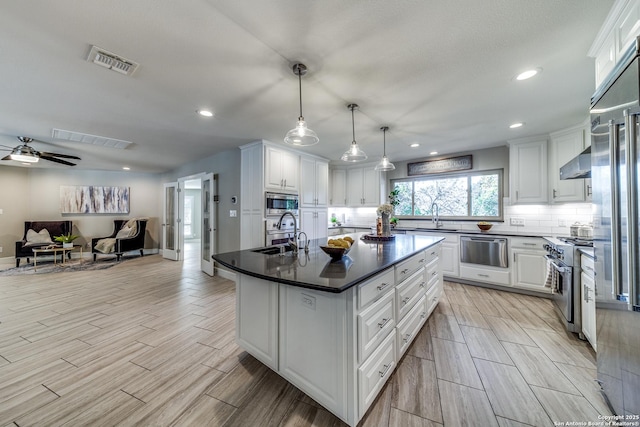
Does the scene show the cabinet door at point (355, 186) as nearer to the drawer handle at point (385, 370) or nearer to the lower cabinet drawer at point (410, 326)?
the lower cabinet drawer at point (410, 326)

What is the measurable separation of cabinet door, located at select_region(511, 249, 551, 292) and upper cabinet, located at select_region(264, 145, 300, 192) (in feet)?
12.7

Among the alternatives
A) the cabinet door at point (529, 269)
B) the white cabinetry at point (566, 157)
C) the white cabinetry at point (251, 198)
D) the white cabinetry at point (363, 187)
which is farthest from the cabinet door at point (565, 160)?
the white cabinetry at point (251, 198)

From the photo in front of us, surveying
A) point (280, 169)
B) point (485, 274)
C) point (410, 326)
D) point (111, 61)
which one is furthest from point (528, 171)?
point (111, 61)

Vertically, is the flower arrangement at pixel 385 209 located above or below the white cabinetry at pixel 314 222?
above

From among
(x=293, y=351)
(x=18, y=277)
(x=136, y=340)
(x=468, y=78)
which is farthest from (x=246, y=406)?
(x=18, y=277)

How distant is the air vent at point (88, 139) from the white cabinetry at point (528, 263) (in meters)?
6.60

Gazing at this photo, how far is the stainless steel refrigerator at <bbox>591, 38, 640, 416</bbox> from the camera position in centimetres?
116

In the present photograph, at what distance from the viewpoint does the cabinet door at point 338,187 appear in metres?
6.01

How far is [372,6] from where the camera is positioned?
53.7 inches

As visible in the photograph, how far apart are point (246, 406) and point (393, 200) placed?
473cm

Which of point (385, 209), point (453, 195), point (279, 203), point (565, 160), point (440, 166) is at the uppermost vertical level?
point (440, 166)

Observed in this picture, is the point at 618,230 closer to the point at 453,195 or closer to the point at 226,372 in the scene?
the point at 226,372

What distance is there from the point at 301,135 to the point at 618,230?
2060 mm

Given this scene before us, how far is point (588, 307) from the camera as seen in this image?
216 centimetres
